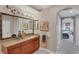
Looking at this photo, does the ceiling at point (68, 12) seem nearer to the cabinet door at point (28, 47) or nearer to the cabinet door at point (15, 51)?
the cabinet door at point (28, 47)

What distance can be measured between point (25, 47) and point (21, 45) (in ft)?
0.29

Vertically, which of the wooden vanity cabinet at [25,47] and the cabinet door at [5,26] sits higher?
the cabinet door at [5,26]

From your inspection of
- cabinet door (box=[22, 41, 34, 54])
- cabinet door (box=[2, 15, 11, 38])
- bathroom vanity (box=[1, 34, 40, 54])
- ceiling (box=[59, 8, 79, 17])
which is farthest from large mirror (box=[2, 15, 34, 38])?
ceiling (box=[59, 8, 79, 17])

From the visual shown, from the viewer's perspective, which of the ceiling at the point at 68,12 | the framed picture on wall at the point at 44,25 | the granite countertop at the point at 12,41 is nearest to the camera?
the granite countertop at the point at 12,41

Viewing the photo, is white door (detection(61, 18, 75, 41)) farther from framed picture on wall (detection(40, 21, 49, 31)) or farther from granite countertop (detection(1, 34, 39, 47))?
granite countertop (detection(1, 34, 39, 47))

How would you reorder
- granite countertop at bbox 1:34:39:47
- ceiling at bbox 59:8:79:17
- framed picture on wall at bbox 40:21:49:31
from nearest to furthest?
granite countertop at bbox 1:34:39:47 → ceiling at bbox 59:8:79:17 → framed picture on wall at bbox 40:21:49:31

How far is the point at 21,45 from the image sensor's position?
2020 millimetres

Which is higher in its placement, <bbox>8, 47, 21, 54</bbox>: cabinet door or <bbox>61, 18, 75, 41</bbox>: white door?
<bbox>61, 18, 75, 41</bbox>: white door

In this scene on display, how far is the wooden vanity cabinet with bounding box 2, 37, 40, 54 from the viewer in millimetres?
1941

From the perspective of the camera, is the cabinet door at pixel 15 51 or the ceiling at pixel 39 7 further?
the ceiling at pixel 39 7

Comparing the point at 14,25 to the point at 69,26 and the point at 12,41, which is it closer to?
the point at 12,41

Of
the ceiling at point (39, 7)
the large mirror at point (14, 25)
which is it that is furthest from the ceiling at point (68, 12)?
the large mirror at point (14, 25)

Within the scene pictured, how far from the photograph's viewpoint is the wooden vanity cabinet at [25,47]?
194 cm
